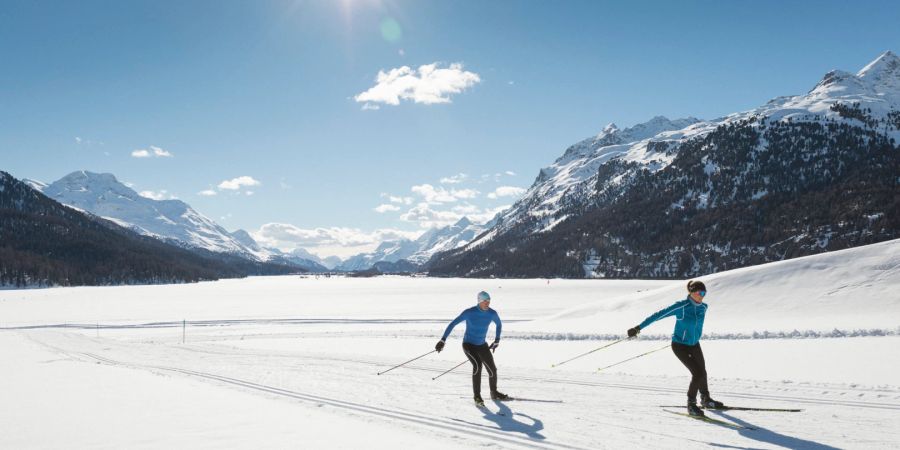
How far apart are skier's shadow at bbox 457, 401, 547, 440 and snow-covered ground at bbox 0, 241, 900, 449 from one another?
65 mm

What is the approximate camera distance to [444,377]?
14.2m

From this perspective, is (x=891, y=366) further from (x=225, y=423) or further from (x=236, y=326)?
(x=236, y=326)

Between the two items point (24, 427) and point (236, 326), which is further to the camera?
point (236, 326)

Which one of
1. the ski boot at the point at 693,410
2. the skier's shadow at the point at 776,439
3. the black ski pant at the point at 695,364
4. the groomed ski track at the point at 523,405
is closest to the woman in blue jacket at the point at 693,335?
the black ski pant at the point at 695,364

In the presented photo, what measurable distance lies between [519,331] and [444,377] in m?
11.5

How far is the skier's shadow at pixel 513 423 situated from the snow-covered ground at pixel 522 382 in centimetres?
7

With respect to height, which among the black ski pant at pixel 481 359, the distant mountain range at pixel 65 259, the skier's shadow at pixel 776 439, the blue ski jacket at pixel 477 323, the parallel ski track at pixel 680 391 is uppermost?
the distant mountain range at pixel 65 259

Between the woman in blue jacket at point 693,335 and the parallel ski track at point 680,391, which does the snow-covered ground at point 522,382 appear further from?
the woman in blue jacket at point 693,335

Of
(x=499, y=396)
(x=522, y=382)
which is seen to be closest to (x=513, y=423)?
(x=499, y=396)

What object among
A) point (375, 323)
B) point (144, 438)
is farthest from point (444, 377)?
point (375, 323)

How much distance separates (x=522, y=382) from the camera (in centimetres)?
1309

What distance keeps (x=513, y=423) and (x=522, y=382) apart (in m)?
4.60

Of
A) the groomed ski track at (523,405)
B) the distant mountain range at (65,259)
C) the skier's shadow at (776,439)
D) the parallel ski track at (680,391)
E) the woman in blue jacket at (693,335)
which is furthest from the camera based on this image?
the distant mountain range at (65,259)

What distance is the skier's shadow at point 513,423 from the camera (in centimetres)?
796
